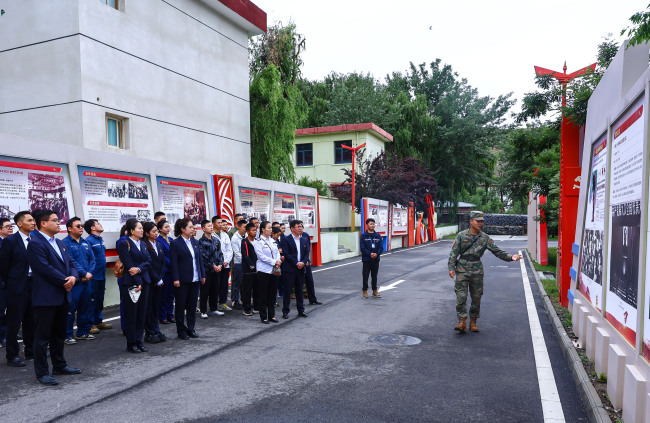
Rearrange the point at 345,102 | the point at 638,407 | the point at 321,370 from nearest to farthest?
the point at 638,407, the point at 321,370, the point at 345,102

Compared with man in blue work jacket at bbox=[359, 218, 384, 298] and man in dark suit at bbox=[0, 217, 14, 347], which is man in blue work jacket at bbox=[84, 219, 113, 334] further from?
man in blue work jacket at bbox=[359, 218, 384, 298]

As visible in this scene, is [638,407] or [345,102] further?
[345,102]

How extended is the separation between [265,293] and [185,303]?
167 centimetres

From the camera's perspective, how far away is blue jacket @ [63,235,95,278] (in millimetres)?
7266

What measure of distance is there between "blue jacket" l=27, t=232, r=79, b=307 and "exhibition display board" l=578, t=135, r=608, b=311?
6.17 m

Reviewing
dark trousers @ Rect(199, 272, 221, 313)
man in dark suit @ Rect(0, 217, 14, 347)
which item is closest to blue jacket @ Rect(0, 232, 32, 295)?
man in dark suit @ Rect(0, 217, 14, 347)

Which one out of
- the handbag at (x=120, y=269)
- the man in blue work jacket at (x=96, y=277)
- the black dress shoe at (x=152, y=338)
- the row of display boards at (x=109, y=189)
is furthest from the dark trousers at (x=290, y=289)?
the row of display boards at (x=109, y=189)

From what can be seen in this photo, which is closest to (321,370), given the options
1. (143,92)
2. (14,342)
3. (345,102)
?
(14,342)

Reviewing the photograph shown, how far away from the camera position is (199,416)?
448cm

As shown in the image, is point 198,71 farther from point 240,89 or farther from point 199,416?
point 199,416

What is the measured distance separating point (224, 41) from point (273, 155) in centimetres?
579

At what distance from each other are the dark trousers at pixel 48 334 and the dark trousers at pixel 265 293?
11.7 feet

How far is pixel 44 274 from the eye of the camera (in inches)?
216

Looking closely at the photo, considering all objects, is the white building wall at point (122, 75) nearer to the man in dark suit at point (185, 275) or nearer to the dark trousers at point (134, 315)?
the man in dark suit at point (185, 275)
